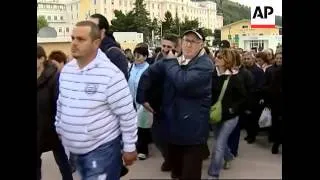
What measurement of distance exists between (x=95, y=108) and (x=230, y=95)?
71.8 inches

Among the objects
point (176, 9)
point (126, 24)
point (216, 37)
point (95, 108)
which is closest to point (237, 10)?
point (95, 108)

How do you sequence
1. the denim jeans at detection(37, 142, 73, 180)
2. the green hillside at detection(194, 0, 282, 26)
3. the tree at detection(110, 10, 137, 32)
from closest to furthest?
the denim jeans at detection(37, 142, 73, 180)
the green hillside at detection(194, 0, 282, 26)
the tree at detection(110, 10, 137, 32)

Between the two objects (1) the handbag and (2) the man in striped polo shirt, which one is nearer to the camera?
(2) the man in striped polo shirt

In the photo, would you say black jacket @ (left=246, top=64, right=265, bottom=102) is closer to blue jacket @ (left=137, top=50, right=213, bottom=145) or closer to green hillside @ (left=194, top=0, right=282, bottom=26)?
green hillside @ (left=194, top=0, right=282, bottom=26)

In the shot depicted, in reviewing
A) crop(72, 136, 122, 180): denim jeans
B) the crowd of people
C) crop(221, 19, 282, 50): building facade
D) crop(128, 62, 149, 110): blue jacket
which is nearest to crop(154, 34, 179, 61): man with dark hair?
the crowd of people

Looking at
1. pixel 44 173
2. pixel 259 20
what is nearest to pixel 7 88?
pixel 44 173

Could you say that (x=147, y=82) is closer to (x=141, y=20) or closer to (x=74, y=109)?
(x=74, y=109)

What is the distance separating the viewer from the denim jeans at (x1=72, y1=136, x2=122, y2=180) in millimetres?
3082

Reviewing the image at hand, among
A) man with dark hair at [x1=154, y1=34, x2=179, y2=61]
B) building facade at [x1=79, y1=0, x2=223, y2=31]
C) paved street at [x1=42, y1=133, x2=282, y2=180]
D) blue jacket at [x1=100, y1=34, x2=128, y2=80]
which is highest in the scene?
building facade at [x1=79, y1=0, x2=223, y2=31]

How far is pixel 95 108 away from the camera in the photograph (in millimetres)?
3023

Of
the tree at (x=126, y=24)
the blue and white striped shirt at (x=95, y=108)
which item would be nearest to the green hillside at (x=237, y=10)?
the blue and white striped shirt at (x=95, y=108)

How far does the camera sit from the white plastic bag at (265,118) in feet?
20.7

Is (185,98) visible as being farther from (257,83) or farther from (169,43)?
(257,83)

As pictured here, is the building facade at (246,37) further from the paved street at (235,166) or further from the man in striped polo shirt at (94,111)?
the man in striped polo shirt at (94,111)
